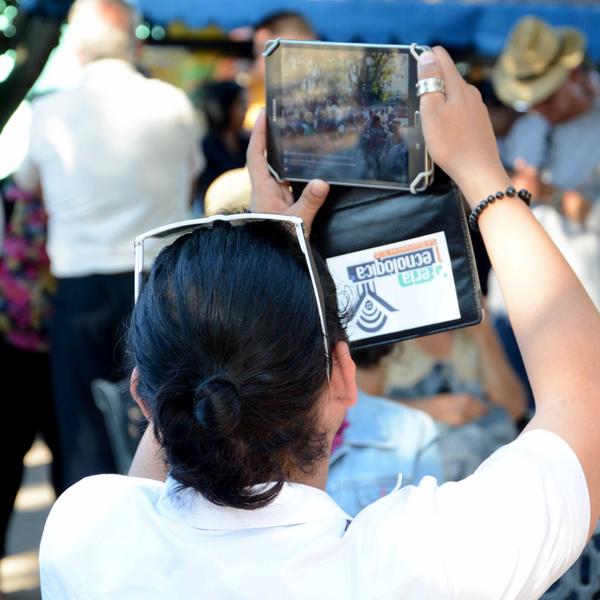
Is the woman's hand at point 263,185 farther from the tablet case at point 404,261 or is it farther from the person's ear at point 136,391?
the person's ear at point 136,391

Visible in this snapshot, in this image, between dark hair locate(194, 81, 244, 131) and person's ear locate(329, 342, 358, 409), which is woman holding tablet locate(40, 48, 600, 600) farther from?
dark hair locate(194, 81, 244, 131)

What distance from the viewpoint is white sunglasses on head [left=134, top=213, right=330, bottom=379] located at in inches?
41.6

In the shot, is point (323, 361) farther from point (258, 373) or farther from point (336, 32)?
point (336, 32)

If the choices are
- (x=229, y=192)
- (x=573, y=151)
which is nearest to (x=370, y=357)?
(x=229, y=192)

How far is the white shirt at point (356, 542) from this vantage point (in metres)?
0.98

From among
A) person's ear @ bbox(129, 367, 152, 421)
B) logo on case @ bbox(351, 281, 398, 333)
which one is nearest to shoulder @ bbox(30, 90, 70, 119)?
logo on case @ bbox(351, 281, 398, 333)

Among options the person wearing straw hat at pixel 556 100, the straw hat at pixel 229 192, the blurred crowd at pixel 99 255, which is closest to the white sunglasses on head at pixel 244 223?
the straw hat at pixel 229 192

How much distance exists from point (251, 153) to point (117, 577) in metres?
0.60

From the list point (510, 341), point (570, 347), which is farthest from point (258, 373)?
point (510, 341)

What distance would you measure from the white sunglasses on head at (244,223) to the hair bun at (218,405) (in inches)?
4.6

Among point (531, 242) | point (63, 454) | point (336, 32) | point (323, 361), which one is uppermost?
point (531, 242)

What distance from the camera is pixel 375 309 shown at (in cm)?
131

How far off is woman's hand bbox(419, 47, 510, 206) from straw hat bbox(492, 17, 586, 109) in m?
3.19

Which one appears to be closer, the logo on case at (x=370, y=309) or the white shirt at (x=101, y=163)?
the logo on case at (x=370, y=309)
